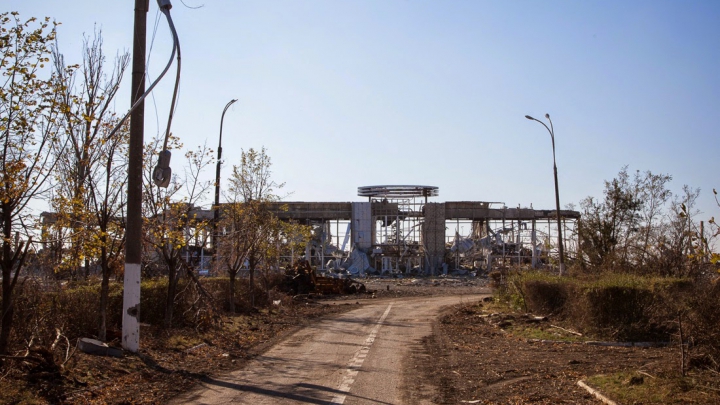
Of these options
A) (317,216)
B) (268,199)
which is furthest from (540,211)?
(268,199)

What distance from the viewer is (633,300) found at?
1577 centimetres

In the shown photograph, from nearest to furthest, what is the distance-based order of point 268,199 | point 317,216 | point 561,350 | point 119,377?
point 119,377 → point 561,350 → point 268,199 → point 317,216

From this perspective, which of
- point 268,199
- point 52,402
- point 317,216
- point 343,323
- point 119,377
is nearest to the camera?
point 52,402

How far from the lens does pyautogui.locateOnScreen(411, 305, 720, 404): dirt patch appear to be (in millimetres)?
9523

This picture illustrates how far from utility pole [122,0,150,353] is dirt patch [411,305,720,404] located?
5.56 metres

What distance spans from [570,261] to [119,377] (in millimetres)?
24810

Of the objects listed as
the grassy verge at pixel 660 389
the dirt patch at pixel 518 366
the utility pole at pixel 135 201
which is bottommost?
the dirt patch at pixel 518 366

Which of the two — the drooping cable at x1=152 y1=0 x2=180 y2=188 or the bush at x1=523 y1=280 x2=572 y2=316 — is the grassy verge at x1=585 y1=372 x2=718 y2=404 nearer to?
the drooping cable at x1=152 y1=0 x2=180 y2=188

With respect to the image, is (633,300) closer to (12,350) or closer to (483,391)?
(483,391)

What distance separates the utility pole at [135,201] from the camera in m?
12.4

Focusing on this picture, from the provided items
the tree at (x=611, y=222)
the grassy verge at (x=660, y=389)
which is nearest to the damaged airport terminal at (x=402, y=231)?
the tree at (x=611, y=222)

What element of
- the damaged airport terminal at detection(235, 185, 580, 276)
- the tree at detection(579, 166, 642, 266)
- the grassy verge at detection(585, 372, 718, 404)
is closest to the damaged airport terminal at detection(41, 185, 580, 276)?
the damaged airport terminal at detection(235, 185, 580, 276)

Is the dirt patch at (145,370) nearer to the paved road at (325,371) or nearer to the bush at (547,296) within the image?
the paved road at (325,371)

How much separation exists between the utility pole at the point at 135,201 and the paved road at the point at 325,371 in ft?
8.11
